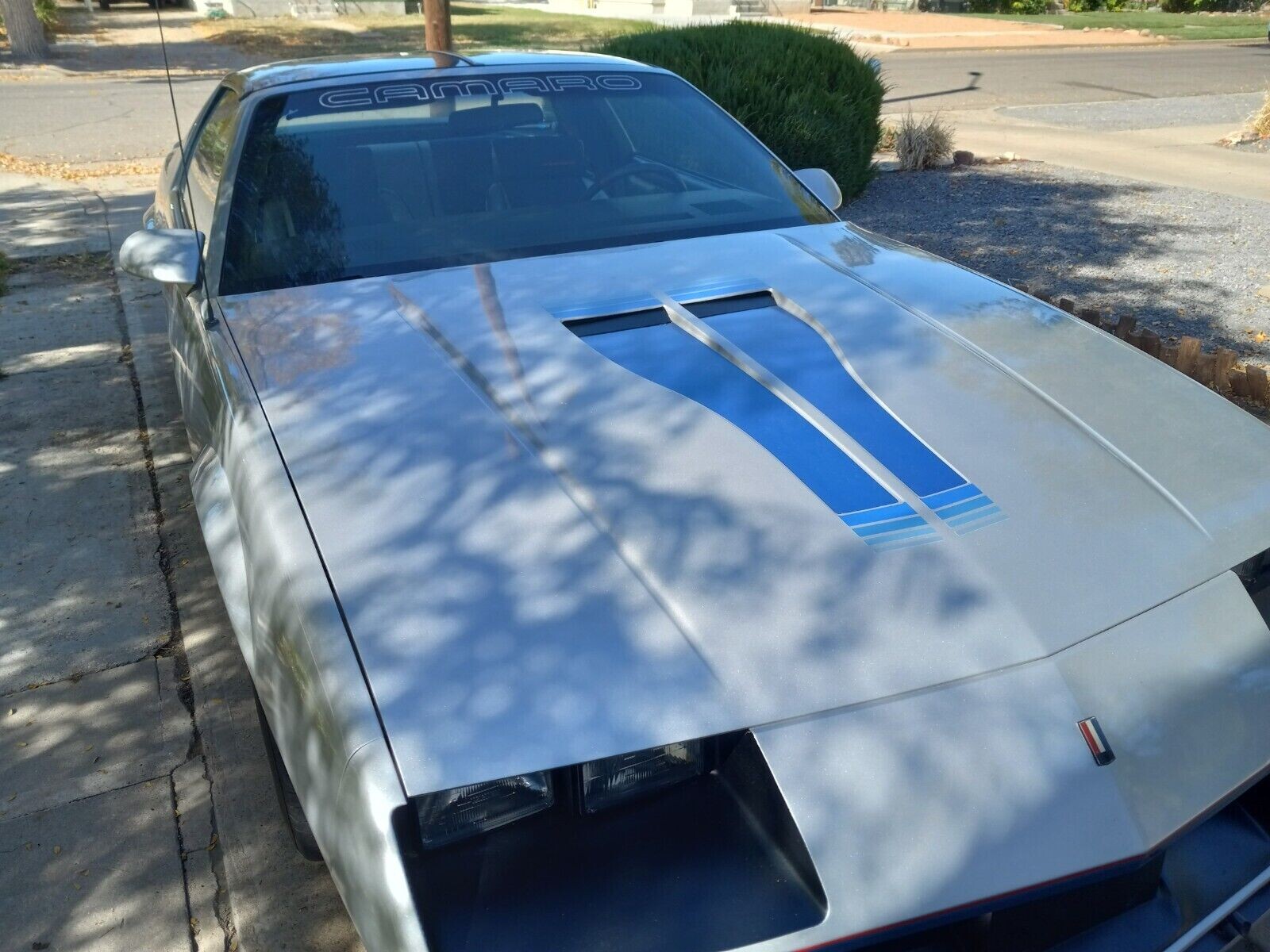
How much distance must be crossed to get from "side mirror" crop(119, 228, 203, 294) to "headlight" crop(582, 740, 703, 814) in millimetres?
1995

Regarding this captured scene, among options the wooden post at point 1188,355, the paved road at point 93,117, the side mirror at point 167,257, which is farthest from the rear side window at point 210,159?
the paved road at point 93,117

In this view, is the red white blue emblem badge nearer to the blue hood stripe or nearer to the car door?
the blue hood stripe

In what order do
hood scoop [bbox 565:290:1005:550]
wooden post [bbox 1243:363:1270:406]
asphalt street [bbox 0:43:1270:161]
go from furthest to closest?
asphalt street [bbox 0:43:1270:161]
wooden post [bbox 1243:363:1270:406]
hood scoop [bbox 565:290:1005:550]

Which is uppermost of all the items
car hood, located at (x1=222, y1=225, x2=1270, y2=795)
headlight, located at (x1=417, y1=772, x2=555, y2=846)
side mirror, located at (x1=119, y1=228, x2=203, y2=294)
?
side mirror, located at (x1=119, y1=228, x2=203, y2=294)

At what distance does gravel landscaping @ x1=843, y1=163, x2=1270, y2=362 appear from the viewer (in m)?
5.98

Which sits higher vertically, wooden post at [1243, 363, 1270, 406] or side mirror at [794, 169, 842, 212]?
side mirror at [794, 169, 842, 212]

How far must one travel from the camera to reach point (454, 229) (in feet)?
9.91

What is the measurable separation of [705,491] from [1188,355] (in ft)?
11.4

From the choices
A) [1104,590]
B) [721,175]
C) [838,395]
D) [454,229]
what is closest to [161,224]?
[454,229]

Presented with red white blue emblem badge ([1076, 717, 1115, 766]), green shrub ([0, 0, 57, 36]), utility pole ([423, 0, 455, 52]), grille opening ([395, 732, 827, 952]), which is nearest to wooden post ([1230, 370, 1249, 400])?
red white blue emblem badge ([1076, 717, 1115, 766])

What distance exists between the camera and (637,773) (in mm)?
1572

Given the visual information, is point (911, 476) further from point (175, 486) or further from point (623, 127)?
point (175, 486)

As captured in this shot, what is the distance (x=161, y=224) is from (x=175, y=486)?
120 centimetres

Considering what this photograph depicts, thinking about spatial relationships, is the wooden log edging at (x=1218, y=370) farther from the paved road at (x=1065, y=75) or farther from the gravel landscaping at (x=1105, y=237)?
the paved road at (x=1065, y=75)
